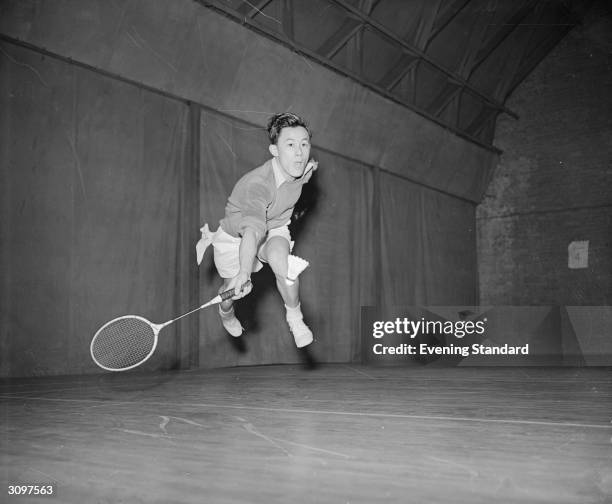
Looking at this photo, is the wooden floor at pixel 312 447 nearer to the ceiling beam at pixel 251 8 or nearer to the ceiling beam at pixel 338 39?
the ceiling beam at pixel 251 8

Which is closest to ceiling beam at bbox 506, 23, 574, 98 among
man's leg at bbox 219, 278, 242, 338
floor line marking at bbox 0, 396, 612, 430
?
man's leg at bbox 219, 278, 242, 338

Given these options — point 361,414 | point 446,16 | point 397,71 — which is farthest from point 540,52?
point 361,414

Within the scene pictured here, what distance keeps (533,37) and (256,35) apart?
5.71 meters

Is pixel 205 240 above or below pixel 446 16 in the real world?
below

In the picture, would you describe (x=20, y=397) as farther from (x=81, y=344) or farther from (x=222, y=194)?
(x=222, y=194)

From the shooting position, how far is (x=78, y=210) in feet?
17.7

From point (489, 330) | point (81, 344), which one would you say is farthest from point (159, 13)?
point (489, 330)

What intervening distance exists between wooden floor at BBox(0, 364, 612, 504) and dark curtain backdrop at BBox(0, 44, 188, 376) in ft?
5.97

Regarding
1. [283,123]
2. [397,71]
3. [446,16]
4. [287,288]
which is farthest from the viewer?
[397,71]

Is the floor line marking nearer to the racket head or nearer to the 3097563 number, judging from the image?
the racket head

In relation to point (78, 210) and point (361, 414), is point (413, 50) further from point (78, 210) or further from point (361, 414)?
point (361, 414)

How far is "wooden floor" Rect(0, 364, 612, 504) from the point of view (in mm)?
1306

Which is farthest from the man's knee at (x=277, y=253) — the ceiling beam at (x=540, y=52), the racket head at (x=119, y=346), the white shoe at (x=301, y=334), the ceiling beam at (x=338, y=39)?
the ceiling beam at (x=540, y=52)

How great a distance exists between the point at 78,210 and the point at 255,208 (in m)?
2.53
